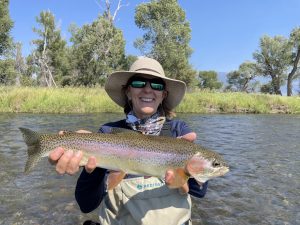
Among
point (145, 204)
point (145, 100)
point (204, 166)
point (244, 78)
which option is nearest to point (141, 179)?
point (145, 204)

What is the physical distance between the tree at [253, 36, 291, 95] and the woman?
5248 cm

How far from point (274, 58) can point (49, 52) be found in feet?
101

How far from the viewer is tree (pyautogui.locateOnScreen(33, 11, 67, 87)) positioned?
4319 cm

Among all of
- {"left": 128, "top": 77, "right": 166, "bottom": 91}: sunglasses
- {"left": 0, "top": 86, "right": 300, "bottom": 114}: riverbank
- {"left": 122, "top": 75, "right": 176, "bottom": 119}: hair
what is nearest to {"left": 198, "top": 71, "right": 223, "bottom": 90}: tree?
{"left": 0, "top": 86, "right": 300, "bottom": 114}: riverbank

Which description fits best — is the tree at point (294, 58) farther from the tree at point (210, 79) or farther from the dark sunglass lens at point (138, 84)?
the dark sunglass lens at point (138, 84)

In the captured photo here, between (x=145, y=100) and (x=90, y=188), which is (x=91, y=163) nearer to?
(x=90, y=188)

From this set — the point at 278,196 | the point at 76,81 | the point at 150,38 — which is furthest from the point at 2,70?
the point at 278,196

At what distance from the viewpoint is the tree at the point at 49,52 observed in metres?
43.2

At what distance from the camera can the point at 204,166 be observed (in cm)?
303

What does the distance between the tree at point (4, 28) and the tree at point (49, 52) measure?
13.2m

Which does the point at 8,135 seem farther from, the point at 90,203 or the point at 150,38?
the point at 150,38

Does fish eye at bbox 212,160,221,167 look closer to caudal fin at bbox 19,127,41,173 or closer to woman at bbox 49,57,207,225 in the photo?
woman at bbox 49,57,207,225

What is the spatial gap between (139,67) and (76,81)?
41.2 metres

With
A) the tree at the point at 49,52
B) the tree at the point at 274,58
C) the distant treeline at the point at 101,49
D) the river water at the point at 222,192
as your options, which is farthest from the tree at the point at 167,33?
the river water at the point at 222,192
